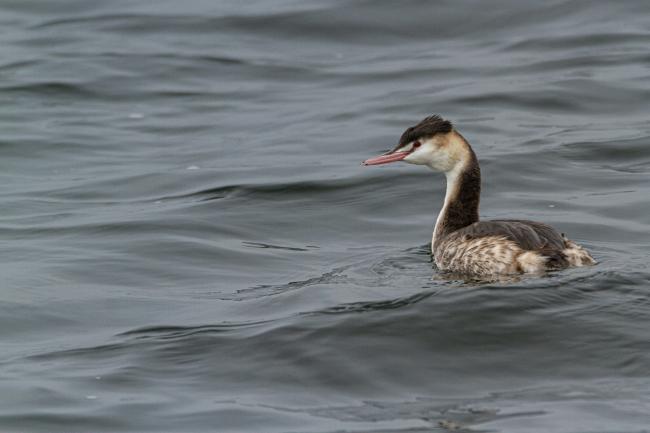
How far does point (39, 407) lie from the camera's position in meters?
7.40

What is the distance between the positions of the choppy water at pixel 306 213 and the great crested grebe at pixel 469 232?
190 mm

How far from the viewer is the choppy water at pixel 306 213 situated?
24.4 ft

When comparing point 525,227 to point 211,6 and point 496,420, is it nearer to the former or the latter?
point 496,420

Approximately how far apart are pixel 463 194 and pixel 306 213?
2061 millimetres

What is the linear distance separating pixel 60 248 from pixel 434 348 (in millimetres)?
3896

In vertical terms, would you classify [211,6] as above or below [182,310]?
above

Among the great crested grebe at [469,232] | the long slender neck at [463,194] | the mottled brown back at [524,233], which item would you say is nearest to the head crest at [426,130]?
the great crested grebe at [469,232]

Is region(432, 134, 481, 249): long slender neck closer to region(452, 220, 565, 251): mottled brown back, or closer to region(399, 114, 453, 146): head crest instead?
region(399, 114, 453, 146): head crest

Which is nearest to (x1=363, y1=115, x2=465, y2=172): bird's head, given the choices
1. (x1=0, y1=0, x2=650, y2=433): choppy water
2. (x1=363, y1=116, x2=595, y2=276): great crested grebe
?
(x1=363, y1=116, x2=595, y2=276): great crested grebe

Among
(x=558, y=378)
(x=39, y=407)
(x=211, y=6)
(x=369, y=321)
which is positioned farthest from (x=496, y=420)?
(x=211, y=6)

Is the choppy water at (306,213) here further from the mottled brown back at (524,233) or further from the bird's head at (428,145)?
the bird's head at (428,145)

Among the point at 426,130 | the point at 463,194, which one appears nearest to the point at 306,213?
the point at 463,194

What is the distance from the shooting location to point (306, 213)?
1195cm

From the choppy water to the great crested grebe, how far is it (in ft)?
0.62
